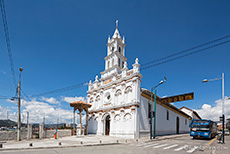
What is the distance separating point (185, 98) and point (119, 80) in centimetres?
1127

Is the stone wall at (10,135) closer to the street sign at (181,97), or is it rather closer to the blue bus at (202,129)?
the street sign at (181,97)

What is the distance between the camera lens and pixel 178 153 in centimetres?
1038

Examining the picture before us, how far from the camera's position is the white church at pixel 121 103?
23.7m

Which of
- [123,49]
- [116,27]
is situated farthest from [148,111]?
[116,27]

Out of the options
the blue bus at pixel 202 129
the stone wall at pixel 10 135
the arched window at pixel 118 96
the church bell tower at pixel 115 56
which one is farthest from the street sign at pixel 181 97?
the stone wall at pixel 10 135

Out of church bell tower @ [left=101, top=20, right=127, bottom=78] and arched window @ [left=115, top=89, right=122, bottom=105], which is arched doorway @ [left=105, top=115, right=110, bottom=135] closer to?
arched window @ [left=115, top=89, right=122, bottom=105]

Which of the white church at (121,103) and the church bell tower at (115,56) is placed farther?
the church bell tower at (115,56)

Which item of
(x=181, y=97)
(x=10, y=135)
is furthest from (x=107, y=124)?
(x=10, y=135)

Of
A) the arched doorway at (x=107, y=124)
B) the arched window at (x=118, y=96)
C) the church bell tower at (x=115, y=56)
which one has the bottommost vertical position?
the arched doorway at (x=107, y=124)

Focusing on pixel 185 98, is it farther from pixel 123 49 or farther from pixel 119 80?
pixel 123 49

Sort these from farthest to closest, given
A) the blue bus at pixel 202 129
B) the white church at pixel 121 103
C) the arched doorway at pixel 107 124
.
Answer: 1. the arched doorway at pixel 107 124
2. the white church at pixel 121 103
3. the blue bus at pixel 202 129

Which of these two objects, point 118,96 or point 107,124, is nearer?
point 118,96

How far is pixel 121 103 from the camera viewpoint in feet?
84.2

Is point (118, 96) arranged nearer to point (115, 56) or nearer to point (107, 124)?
point (107, 124)
